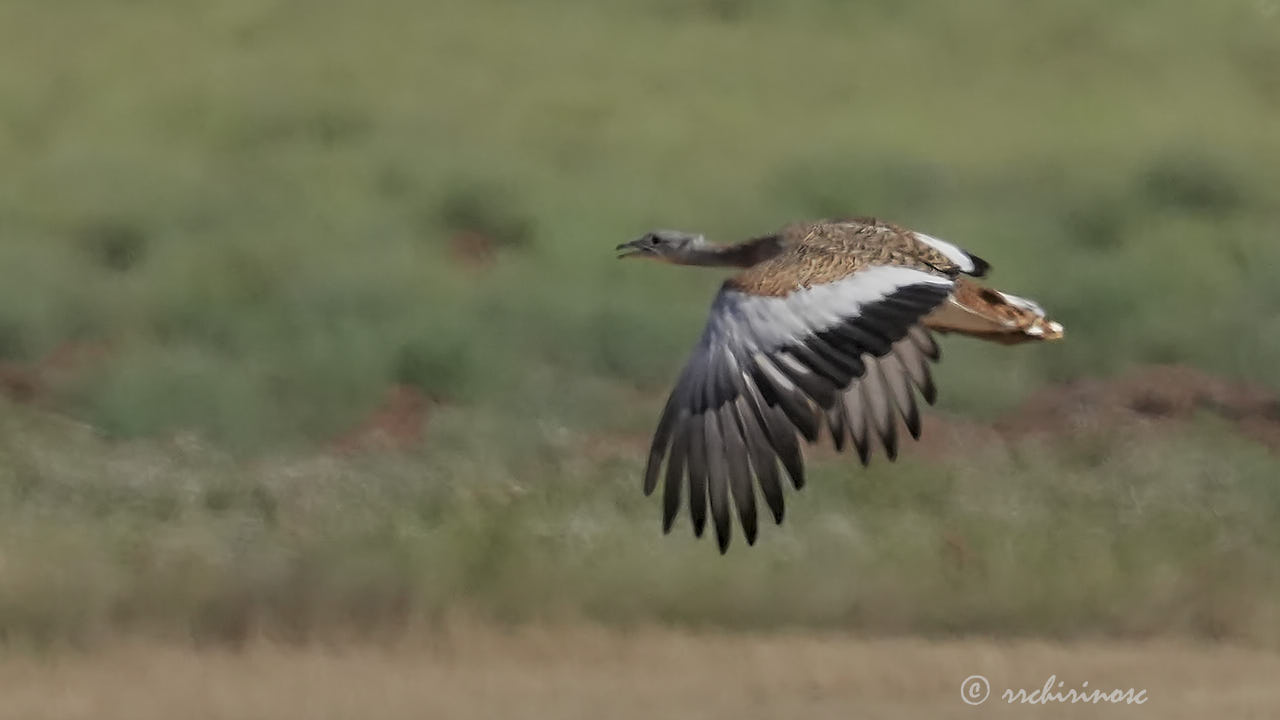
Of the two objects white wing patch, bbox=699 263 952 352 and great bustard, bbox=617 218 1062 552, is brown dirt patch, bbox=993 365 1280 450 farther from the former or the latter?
white wing patch, bbox=699 263 952 352

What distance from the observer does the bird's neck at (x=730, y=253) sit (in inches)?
280

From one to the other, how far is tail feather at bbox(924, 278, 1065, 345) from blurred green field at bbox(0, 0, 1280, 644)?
68.7 inches

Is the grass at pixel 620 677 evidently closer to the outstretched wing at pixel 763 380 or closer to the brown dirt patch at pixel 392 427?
the brown dirt patch at pixel 392 427

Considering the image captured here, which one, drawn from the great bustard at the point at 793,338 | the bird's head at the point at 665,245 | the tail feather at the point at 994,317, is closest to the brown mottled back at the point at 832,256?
the great bustard at the point at 793,338

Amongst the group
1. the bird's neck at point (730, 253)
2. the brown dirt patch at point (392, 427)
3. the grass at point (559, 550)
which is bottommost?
the grass at point (559, 550)

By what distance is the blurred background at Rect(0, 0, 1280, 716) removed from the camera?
8.15m

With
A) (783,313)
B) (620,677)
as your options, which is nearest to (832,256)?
(783,313)

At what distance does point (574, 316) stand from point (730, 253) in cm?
259

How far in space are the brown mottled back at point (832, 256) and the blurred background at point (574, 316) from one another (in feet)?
5.91

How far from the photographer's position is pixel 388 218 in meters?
10.9

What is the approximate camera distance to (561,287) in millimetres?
10234

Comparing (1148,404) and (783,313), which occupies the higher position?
(1148,404)

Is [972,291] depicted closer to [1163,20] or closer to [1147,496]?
[1147,496]

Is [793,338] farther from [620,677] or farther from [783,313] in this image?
[620,677]
